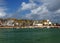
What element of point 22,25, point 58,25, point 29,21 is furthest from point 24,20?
point 58,25

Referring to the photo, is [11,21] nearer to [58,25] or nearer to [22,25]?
[22,25]

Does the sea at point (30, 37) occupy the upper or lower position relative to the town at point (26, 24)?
lower

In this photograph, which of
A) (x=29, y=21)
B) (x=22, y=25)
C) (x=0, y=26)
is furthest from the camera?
(x=29, y=21)

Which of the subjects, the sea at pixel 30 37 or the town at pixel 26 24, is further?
the town at pixel 26 24

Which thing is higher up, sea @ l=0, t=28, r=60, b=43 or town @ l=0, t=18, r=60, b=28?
town @ l=0, t=18, r=60, b=28

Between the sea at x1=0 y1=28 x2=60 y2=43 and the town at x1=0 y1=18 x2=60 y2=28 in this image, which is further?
the town at x1=0 y1=18 x2=60 y2=28

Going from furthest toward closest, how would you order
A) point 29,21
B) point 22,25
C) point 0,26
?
1. point 29,21
2. point 22,25
3. point 0,26

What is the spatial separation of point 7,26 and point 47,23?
33.3 meters

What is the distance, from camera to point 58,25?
173375mm

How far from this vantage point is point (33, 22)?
178m

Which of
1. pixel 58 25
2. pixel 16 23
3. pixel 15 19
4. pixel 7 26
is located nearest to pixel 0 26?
pixel 7 26

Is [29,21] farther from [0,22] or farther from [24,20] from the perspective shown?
[0,22]

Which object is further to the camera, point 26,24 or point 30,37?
point 26,24

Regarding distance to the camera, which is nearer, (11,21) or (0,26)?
(0,26)
